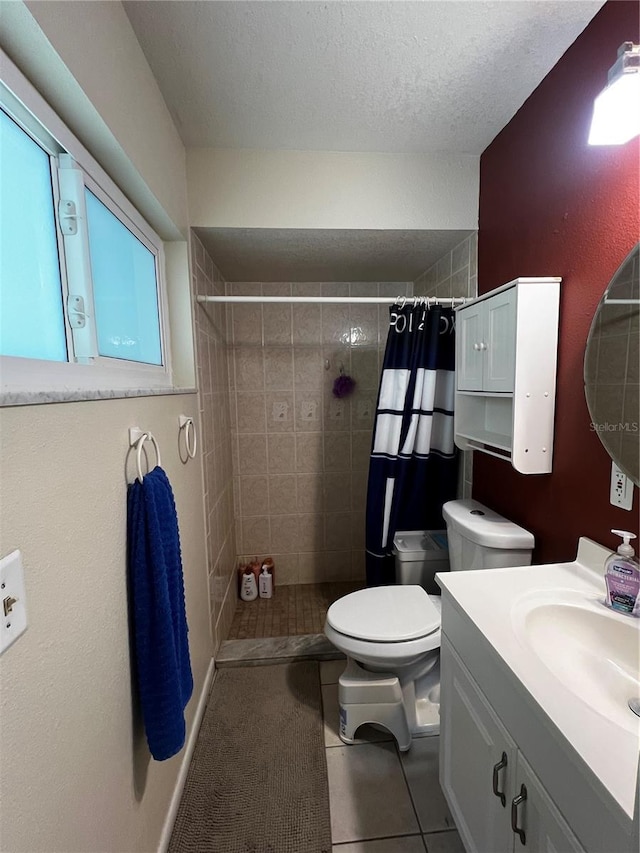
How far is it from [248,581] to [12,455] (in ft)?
6.97

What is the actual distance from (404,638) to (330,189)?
1.84 m

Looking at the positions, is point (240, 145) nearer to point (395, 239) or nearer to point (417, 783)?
point (395, 239)

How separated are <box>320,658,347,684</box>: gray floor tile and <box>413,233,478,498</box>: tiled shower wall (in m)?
1.06

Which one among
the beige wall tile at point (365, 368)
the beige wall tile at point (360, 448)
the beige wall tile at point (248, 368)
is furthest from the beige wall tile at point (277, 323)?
the beige wall tile at point (360, 448)

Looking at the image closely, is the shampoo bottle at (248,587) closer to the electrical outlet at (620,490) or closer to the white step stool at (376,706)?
the white step stool at (376,706)

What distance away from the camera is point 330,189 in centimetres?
159

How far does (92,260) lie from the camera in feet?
3.29

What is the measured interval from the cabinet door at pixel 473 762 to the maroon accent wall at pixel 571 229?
1.82 ft

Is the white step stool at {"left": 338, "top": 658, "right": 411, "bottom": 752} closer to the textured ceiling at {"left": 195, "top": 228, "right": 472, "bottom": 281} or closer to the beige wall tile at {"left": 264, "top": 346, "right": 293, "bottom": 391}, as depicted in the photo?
the beige wall tile at {"left": 264, "top": 346, "right": 293, "bottom": 391}

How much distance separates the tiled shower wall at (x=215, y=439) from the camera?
173 centimetres

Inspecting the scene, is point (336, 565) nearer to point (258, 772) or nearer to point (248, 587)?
point (248, 587)

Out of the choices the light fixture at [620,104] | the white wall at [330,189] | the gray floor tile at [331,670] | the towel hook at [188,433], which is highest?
the white wall at [330,189]

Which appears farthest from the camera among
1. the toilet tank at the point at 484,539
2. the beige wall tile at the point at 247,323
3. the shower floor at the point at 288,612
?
the beige wall tile at the point at 247,323

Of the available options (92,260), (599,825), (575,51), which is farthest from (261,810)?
(575,51)
